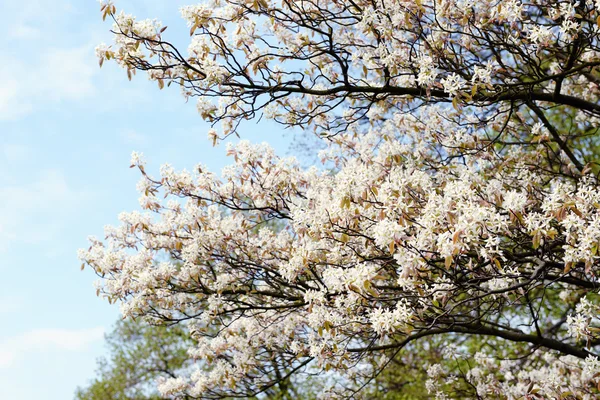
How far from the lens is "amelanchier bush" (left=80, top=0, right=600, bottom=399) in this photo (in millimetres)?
4941

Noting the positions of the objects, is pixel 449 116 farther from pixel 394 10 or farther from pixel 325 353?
pixel 325 353

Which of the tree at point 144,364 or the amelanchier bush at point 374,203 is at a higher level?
the tree at point 144,364

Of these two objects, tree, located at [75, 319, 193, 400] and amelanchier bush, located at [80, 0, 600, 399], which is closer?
amelanchier bush, located at [80, 0, 600, 399]

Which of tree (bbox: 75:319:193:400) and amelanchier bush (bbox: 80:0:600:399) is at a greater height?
tree (bbox: 75:319:193:400)

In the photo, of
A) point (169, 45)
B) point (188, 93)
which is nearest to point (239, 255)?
point (188, 93)

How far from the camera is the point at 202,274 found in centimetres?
791

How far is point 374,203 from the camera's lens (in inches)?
222

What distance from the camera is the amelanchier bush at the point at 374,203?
16.2 ft

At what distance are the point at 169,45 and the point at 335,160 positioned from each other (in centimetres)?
299

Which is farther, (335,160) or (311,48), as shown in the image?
(335,160)

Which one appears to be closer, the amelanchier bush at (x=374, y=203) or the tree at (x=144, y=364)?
the amelanchier bush at (x=374, y=203)

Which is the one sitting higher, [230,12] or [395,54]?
[230,12]

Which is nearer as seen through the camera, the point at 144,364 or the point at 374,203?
the point at 374,203

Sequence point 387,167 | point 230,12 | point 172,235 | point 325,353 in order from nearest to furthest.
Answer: point 325,353 → point 230,12 → point 387,167 → point 172,235
